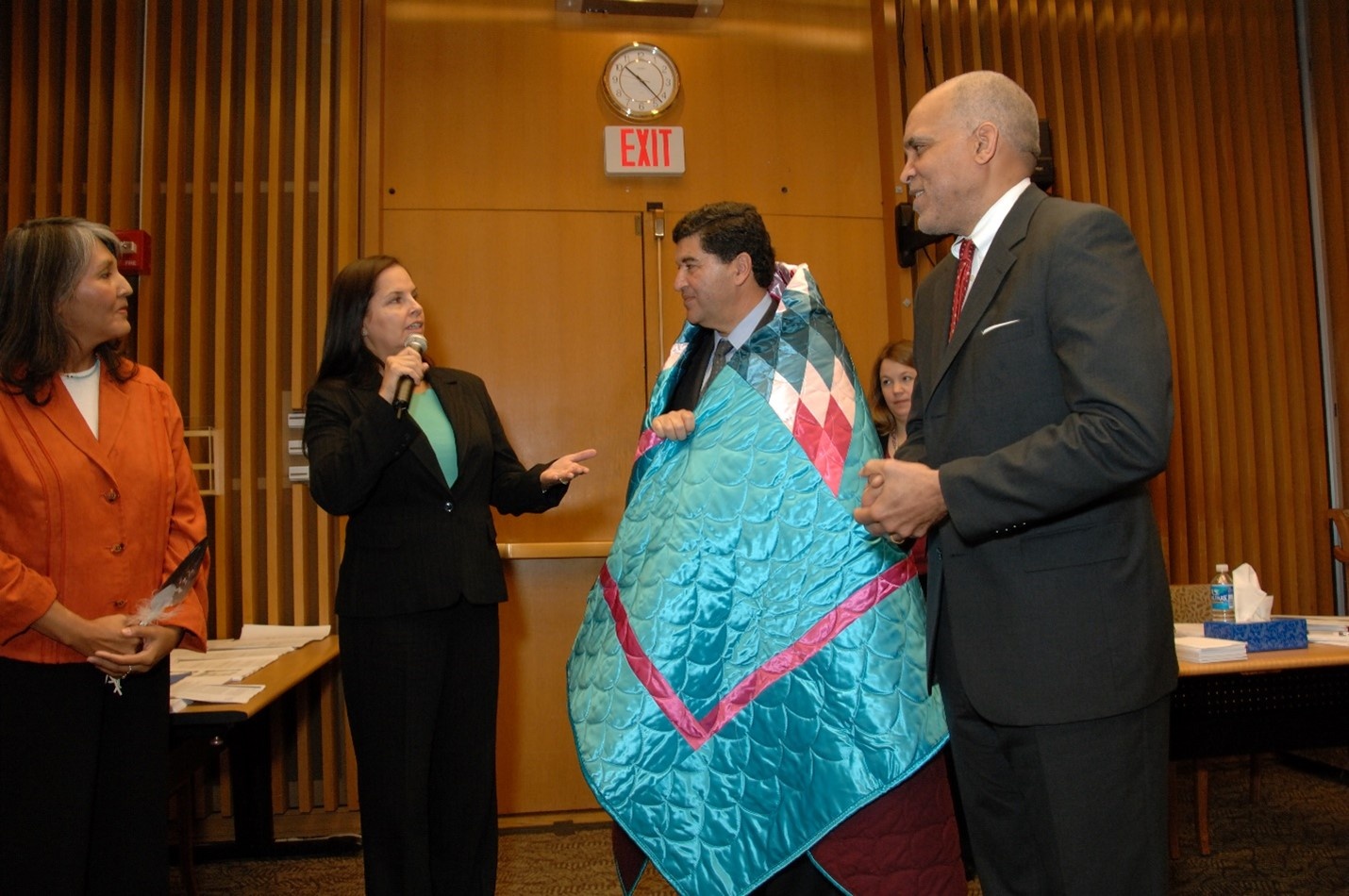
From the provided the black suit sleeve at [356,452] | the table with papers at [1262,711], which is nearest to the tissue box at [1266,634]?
the table with papers at [1262,711]

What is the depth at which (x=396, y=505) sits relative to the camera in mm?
2393

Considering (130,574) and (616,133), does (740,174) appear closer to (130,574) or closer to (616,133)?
(616,133)

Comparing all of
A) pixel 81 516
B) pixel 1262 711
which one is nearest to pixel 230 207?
pixel 81 516

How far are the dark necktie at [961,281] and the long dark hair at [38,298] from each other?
5.85 ft

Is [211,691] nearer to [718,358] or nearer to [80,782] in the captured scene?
[80,782]

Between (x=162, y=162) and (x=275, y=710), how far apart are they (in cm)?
221

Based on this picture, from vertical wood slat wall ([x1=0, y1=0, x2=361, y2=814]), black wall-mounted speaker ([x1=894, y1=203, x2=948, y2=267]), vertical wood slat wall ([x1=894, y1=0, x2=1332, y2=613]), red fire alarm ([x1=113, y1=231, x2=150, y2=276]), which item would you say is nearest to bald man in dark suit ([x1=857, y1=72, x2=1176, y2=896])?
black wall-mounted speaker ([x1=894, y1=203, x2=948, y2=267])

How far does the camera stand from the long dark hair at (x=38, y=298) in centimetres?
202

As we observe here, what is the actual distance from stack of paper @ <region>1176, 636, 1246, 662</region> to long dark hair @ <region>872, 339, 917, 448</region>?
113cm

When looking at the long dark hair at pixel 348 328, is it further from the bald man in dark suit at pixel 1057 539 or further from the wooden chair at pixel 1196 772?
the wooden chair at pixel 1196 772

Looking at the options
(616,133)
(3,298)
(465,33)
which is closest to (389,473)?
(3,298)

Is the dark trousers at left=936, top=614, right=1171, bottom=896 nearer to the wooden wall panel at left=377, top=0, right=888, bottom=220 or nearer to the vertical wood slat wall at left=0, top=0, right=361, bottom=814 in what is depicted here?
the vertical wood slat wall at left=0, top=0, right=361, bottom=814

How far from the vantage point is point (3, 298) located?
2.06 meters

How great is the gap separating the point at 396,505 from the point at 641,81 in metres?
2.63
